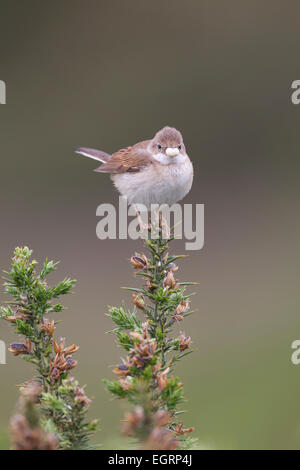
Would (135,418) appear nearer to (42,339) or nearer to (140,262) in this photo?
(42,339)

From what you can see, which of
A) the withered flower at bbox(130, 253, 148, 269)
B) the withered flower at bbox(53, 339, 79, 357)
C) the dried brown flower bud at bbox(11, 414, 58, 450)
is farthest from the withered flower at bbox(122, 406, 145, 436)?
the withered flower at bbox(130, 253, 148, 269)

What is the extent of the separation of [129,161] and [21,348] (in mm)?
3247

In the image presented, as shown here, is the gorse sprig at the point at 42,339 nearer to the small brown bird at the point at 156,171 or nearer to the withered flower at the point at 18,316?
the withered flower at the point at 18,316

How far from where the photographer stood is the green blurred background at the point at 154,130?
7270mm

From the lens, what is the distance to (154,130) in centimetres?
734

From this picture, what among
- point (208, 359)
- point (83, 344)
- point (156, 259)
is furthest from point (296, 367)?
point (156, 259)

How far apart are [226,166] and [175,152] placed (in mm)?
4037

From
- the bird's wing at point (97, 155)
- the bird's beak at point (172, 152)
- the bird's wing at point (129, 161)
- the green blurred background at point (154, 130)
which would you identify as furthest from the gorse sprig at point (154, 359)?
the green blurred background at point (154, 130)

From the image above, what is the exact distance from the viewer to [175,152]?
413 cm

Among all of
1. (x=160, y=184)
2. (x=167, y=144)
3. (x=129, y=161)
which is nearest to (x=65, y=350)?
(x=160, y=184)

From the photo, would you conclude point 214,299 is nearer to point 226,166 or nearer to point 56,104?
point 226,166

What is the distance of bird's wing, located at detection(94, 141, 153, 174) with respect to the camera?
4395 mm

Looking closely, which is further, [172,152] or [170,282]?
[172,152]

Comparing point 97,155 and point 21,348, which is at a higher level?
point 97,155
